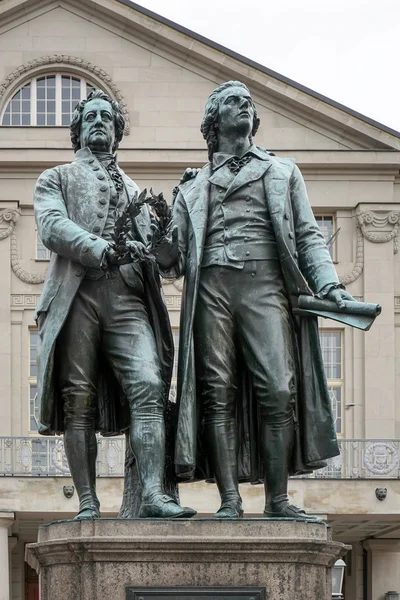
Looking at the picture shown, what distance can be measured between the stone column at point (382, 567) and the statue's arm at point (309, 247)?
100 ft

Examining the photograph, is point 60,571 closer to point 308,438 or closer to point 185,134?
point 308,438

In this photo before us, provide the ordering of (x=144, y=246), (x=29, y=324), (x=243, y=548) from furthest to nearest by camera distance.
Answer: (x=29, y=324), (x=144, y=246), (x=243, y=548)

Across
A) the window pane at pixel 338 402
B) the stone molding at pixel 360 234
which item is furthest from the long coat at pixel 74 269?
the window pane at pixel 338 402

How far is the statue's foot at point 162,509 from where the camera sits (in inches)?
443

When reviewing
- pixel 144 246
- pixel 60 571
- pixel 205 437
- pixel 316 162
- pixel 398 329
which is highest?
pixel 316 162

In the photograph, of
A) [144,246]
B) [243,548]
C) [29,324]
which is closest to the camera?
[243,548]

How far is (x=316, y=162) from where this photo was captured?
4262 centimetres

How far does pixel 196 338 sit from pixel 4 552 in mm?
26631

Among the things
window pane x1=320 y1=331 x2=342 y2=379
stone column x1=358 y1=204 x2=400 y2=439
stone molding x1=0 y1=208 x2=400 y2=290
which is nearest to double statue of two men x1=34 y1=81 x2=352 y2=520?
stone column x1=358 y1=204 x2=400 y2=439

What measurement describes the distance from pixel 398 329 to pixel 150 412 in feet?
104

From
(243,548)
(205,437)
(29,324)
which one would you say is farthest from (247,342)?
(29,324)

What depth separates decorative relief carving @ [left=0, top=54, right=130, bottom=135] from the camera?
42.6m

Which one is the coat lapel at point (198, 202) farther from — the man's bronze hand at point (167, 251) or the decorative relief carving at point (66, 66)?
the decorative relief carving at point (66, 66)

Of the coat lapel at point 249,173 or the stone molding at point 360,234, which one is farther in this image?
the stone molding at point 360,234
